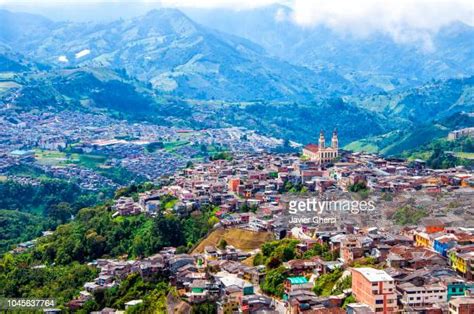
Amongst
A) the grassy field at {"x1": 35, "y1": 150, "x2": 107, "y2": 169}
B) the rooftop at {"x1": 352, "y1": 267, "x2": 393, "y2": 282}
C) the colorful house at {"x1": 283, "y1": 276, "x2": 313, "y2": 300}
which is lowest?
→ the colorful house at {"x1": 283, "y1": 276, "x2": 313, "y2": 300}

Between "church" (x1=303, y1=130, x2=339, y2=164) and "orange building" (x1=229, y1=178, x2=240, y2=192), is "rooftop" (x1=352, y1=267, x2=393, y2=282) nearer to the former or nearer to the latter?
"orange building" (x1=229, y1=178, x2=240, y2=192)

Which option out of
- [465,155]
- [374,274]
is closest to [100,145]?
[465,155]

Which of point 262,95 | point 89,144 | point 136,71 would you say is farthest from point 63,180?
point 136,71

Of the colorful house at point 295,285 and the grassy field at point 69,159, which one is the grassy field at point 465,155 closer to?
the grassy field at point 69,159

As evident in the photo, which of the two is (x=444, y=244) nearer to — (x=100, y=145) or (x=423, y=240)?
(x=423, y=240)

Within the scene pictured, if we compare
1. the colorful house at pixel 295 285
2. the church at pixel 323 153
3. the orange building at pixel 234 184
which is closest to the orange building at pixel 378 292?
the colorful house at pixel 295 285

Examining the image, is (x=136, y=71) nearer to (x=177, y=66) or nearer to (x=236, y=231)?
(x=177, y=66)

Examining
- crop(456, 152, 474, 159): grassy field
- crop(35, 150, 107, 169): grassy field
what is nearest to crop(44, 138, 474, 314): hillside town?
crop(456, 152, 474, 159): grassy field
